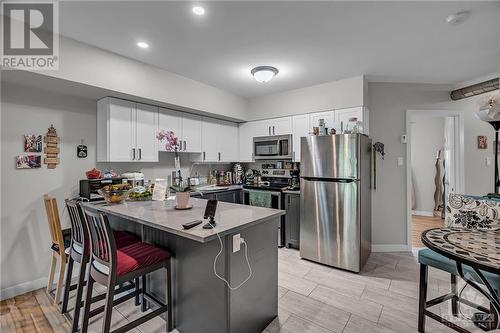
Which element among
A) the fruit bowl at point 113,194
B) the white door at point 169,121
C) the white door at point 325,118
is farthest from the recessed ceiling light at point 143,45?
the white door at point 325,118

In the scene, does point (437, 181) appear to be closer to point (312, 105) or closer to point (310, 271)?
point (312, 105)

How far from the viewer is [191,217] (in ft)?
5.95

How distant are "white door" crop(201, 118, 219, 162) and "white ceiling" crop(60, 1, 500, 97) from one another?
3.32 feet

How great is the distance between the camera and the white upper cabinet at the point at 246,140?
4.59 metres

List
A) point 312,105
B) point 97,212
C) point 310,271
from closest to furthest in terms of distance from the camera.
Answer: point 97,212 → point 310,271 → point 312,105

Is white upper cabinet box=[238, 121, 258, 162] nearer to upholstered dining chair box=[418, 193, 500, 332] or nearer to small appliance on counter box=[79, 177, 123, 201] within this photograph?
small appliance on counter box=[79, 177, 123, 201]

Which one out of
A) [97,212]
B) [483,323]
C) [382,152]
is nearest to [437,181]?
[382,152]

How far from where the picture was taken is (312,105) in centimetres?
381

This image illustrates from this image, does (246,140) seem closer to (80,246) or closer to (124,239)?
(124,239)

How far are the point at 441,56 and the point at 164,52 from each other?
3.30m

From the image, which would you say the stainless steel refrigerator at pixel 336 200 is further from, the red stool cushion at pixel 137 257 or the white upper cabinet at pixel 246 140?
the red stool cushion at pixel 137 257

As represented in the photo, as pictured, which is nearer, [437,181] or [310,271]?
[310,271]

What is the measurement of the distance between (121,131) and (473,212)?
392 centimetres

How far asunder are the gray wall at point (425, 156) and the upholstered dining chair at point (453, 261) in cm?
420
